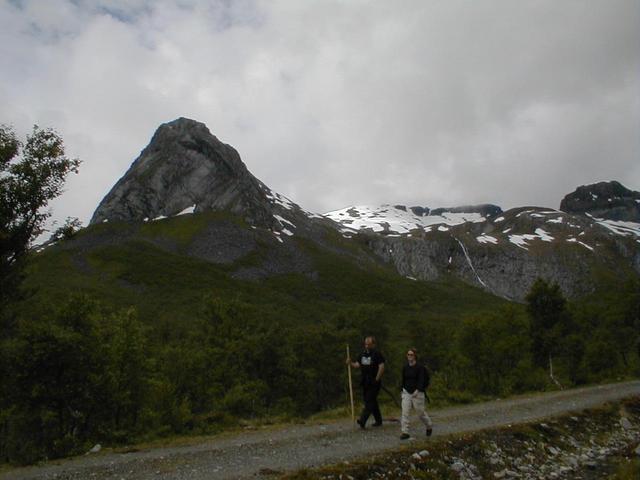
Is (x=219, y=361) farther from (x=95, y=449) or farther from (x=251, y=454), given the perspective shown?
(x=251, y=454)

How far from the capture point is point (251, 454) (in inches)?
560

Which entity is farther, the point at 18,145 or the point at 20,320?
the point at 20,320

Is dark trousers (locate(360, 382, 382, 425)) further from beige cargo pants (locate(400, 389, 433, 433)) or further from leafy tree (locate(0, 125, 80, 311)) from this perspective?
leafy tree (locate(0, 125, 80, 311))

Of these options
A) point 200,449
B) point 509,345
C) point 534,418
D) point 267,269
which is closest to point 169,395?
point 200,449

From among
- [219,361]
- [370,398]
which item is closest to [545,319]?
[219,361]

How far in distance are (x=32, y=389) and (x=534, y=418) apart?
20.1m

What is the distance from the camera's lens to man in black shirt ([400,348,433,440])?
52.4ft

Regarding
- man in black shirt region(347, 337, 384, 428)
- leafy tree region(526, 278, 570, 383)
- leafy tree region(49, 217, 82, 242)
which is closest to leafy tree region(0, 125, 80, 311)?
leafy tree region(49, 217, 82, 242)

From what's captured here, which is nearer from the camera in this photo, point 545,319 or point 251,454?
point 251,454

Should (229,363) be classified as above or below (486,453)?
above

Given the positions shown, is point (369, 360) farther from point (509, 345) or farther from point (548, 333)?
point (548, 333)

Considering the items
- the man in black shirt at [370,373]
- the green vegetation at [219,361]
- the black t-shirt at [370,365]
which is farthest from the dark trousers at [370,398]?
the green vegetation at [219,361]

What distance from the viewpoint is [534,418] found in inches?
806

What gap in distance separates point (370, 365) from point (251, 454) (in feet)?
16.4
